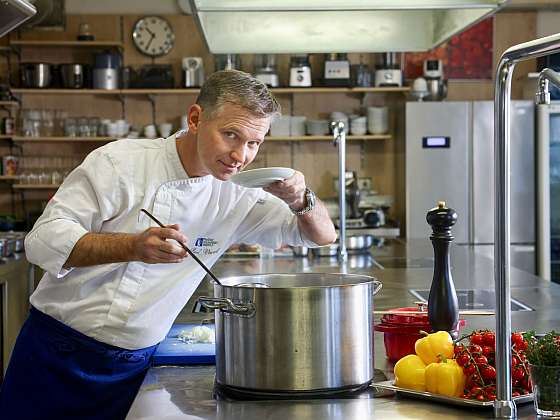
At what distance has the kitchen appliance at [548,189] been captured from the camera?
6773 millimetres

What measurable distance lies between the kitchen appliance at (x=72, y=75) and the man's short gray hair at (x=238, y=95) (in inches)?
204

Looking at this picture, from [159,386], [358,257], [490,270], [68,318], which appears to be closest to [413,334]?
[159,386]

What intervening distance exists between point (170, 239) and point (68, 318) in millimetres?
528

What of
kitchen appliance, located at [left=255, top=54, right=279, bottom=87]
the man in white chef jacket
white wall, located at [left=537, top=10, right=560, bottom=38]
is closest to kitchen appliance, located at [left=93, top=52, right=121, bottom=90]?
kitchen appliance, located at [left=255, top=54, right=279, bottom=87]

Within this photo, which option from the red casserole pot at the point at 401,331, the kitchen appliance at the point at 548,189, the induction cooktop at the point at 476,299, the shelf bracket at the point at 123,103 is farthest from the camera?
the shelf bracket at the point at 123,103

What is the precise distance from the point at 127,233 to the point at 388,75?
5.26m

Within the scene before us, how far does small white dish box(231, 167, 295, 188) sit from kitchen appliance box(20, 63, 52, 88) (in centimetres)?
540

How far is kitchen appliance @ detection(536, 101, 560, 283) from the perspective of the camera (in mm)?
6773

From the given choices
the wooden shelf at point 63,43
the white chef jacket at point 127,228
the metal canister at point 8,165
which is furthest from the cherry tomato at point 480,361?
the metal canister at point 8,165

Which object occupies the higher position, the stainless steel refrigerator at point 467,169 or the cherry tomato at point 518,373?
the stainless steel refrigerator at point 467,169

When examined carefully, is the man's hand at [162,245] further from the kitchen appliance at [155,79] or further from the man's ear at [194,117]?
the kitchen appliance at [155,79]

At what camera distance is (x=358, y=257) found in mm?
4406

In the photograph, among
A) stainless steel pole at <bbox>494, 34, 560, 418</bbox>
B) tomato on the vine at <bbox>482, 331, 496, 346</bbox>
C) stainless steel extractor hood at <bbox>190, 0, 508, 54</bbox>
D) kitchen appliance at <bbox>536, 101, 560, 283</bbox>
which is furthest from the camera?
kitchen appliance at <bbox>536, 101, 560, 283</bbox>

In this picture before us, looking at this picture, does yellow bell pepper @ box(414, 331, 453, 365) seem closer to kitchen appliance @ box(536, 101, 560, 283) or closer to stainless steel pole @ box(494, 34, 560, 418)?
stainless steel pole @ box(494, 34, 560, 418)
